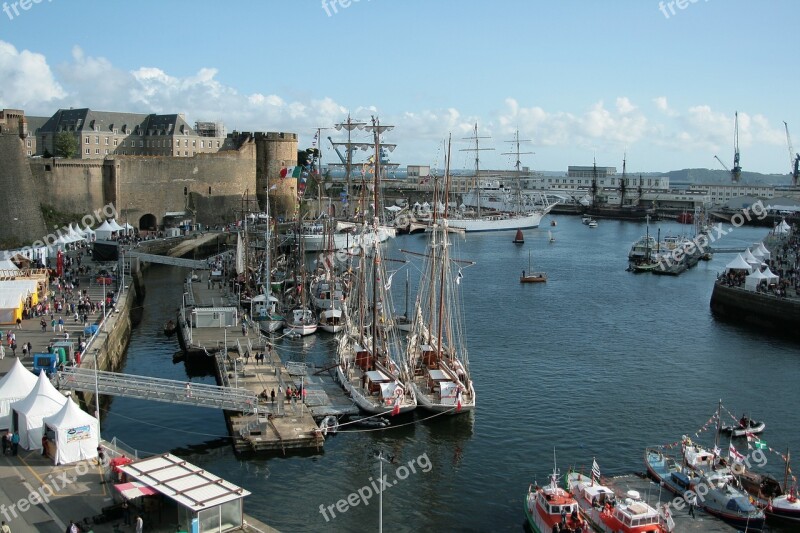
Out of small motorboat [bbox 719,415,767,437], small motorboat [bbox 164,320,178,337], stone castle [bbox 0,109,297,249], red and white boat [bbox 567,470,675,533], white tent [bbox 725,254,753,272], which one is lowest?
small motorboat [bbox 719,415,767,437]

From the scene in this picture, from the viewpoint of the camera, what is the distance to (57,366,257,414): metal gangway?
26828 millimetres

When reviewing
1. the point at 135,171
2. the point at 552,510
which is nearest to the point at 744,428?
the point at 552,510

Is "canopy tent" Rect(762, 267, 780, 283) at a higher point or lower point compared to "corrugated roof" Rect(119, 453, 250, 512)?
higher

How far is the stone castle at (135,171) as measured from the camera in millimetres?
56438

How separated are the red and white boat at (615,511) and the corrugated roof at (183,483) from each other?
8948 mm

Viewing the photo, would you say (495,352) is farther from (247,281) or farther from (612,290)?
(612,290)

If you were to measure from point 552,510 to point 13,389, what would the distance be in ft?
50.4

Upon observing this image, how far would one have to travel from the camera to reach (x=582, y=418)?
31.0 metres

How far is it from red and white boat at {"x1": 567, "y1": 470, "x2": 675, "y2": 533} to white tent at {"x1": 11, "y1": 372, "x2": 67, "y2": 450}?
14308mm

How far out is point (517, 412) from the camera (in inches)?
1242

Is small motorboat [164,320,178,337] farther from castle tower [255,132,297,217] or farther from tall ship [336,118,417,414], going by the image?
castle tower [255,132,297,217]

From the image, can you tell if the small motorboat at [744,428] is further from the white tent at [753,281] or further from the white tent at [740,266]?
the white tent at [740,266]

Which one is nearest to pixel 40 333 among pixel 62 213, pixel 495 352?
pixel 495 352

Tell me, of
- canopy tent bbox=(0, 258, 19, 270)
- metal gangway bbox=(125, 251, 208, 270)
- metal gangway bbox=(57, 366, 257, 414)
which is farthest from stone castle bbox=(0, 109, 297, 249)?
metal gangway bbox=(57, 366, 257, 414)
